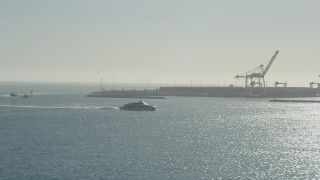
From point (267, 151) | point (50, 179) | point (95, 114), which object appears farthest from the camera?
point (95, 114)

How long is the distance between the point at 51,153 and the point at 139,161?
445 inches

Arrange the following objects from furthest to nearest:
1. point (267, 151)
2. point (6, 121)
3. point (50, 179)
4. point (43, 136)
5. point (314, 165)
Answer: point (6, 121) → point (43, 136) → point (267, 151) → point (314, 165) → point (50, 179)

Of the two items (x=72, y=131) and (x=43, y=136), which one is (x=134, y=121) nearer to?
(x=72, y=131)

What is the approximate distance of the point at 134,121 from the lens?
103 m

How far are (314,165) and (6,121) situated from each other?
63.2 m

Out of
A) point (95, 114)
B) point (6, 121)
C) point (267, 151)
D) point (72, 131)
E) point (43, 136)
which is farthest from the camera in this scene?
point (95, 114)

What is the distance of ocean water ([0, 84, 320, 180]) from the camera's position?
168 feet

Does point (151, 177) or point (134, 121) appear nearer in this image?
point (151, 177)

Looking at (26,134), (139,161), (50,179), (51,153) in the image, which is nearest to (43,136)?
(26,134)

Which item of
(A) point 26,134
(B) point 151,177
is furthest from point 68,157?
(A) point 26,134

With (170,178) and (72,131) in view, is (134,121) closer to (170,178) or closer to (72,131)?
(72,131)

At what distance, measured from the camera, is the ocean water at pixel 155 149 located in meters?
51.2

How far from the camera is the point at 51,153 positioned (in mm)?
60750

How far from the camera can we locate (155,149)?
6506cm
